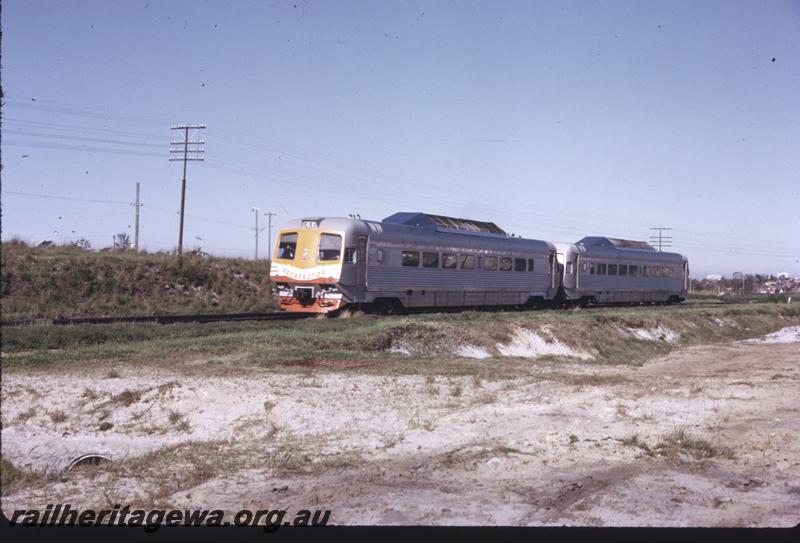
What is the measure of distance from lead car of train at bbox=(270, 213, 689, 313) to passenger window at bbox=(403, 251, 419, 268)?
0.12ft

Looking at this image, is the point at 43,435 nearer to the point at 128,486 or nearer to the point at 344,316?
the point at 128,486

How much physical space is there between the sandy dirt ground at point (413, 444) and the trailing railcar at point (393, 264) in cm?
1059

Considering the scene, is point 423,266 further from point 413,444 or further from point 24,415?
point 24,415

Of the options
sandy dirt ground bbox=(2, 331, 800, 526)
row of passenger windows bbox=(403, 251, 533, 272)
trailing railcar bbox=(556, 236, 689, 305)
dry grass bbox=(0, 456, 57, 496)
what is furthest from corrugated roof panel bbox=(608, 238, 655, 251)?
dry grass bbox=(0, 456, 57, 496)

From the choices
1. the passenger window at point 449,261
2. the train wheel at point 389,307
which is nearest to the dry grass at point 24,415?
the train wheel at point 389,307

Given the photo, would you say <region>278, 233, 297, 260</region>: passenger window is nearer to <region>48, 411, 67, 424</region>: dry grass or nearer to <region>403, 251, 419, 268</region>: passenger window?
<region>403, 251, 419, 268</region>: passenger window

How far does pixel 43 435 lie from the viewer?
9102 mm

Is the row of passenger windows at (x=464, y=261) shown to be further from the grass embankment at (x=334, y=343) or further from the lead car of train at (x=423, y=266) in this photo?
the grass embankment at (x=334, y=343)

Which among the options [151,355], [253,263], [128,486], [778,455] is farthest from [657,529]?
[253,263]

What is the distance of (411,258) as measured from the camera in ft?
A: 88.2

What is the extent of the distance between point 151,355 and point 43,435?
5813 mm

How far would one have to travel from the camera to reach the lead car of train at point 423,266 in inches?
971

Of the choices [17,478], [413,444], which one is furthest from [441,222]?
[17,478]

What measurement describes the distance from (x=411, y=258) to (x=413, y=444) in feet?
58.4
